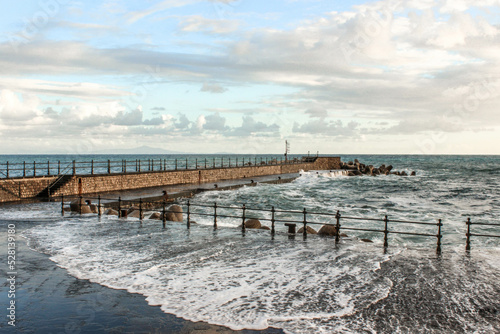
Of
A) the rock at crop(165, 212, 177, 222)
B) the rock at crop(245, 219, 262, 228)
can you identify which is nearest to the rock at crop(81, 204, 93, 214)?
the rock at crop(165, 212, 177, 222)

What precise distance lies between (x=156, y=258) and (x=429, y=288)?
682cm

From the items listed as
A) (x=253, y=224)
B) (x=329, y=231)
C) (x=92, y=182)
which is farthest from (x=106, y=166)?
(x=329, y=231)

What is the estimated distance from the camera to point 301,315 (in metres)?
6.55

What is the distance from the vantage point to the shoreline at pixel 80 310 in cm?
590

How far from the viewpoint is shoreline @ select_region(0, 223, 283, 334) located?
5.90 metres

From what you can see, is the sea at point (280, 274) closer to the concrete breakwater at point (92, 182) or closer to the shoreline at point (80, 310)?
the shoreline at point (80, 310)

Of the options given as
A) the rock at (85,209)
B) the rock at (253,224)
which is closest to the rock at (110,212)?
the rock at (85,209)

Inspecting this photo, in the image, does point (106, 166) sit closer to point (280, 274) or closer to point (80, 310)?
point (280, 274)

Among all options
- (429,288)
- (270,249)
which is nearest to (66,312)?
(270,249)

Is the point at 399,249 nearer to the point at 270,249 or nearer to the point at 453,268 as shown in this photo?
the point at 453,268

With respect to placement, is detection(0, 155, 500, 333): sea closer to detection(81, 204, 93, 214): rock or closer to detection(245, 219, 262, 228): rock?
detection(245, 219, 262, 228): rock

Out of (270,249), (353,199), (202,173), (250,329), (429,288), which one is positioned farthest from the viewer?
(202,173)

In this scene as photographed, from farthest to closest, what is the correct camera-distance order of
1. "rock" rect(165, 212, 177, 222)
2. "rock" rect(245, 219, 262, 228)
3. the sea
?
1. "rock" rect(165, 212, 177, 222)
2. "rock" rect(245, 219, 262, 228)
3. the sea

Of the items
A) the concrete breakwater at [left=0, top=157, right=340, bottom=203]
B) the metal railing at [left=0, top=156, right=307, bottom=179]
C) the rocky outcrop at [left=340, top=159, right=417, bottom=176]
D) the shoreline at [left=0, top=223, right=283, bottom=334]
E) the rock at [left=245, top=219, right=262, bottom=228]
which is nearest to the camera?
the shoreline at [left=0, top=223, right=283, bottom=334]
